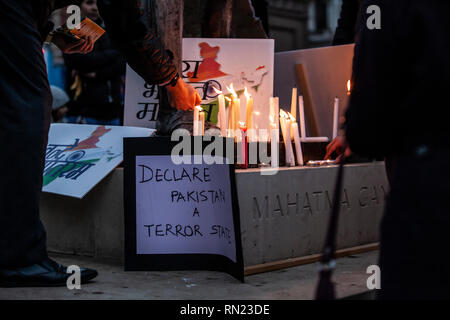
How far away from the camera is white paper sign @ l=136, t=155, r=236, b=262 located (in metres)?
2.96

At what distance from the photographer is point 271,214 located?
118 inches

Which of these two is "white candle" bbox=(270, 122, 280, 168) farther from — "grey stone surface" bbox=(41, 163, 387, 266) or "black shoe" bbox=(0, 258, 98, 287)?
"black shoe" bbox=(0, 258, 98, 287)

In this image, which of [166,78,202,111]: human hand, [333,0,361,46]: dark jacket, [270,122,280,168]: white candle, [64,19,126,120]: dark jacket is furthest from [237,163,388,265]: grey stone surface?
[64,19,126,120]: dark jacket

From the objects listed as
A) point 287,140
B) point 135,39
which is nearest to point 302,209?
point 287,140

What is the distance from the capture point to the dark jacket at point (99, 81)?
5.49m

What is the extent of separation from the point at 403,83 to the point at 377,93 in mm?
66

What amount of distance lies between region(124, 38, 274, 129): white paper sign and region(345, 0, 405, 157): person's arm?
8.73 ft

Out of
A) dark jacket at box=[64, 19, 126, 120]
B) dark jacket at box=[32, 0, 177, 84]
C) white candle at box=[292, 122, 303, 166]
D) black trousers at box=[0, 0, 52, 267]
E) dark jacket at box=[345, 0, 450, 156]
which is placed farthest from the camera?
dark jacket at box=[64, 19, 126, 120]

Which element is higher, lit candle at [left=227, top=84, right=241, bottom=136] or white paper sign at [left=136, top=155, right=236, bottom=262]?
lit candle at [left=227, top=84, right=241, bottom=136]

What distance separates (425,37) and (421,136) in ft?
0.72

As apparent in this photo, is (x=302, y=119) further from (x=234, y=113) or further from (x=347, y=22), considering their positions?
(x=347, y=22)

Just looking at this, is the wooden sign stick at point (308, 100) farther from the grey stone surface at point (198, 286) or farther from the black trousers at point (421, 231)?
the black trousers at point (421, 231)
